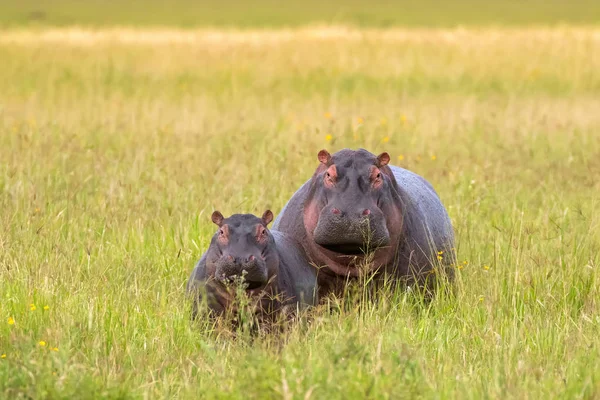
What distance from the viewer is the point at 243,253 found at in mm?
4566

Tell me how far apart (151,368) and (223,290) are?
621mm

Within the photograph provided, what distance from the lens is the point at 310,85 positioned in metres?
16.7

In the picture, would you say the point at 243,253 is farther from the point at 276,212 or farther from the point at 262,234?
the point at 276,212

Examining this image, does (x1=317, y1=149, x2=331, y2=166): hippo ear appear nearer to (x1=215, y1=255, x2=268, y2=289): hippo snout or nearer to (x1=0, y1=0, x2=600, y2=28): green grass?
(x1=215, y1=255, x2=268, y2=289): hippo snout

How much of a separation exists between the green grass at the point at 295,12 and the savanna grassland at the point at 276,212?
23.6 meters

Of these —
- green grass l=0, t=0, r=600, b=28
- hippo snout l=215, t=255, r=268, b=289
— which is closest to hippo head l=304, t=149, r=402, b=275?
hippo snout l=215, t=255, r=268, b=289

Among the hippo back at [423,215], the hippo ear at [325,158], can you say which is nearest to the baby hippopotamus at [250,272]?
the hippo ear at [325,158]

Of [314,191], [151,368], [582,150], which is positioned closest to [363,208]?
[314,191]

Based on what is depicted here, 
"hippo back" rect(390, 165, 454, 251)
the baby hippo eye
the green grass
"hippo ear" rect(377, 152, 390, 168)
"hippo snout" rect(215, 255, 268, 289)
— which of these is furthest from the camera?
the green grass

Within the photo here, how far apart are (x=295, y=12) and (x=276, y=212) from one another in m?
41.2

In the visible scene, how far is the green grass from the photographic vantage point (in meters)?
Answer: 39.5

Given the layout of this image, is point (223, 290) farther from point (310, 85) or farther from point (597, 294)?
point (310, 85)

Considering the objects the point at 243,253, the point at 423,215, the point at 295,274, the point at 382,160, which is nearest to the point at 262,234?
the point at 243,253

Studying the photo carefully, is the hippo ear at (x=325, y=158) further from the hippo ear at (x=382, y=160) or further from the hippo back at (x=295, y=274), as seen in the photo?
the hippo back at (x=295, y=274)
